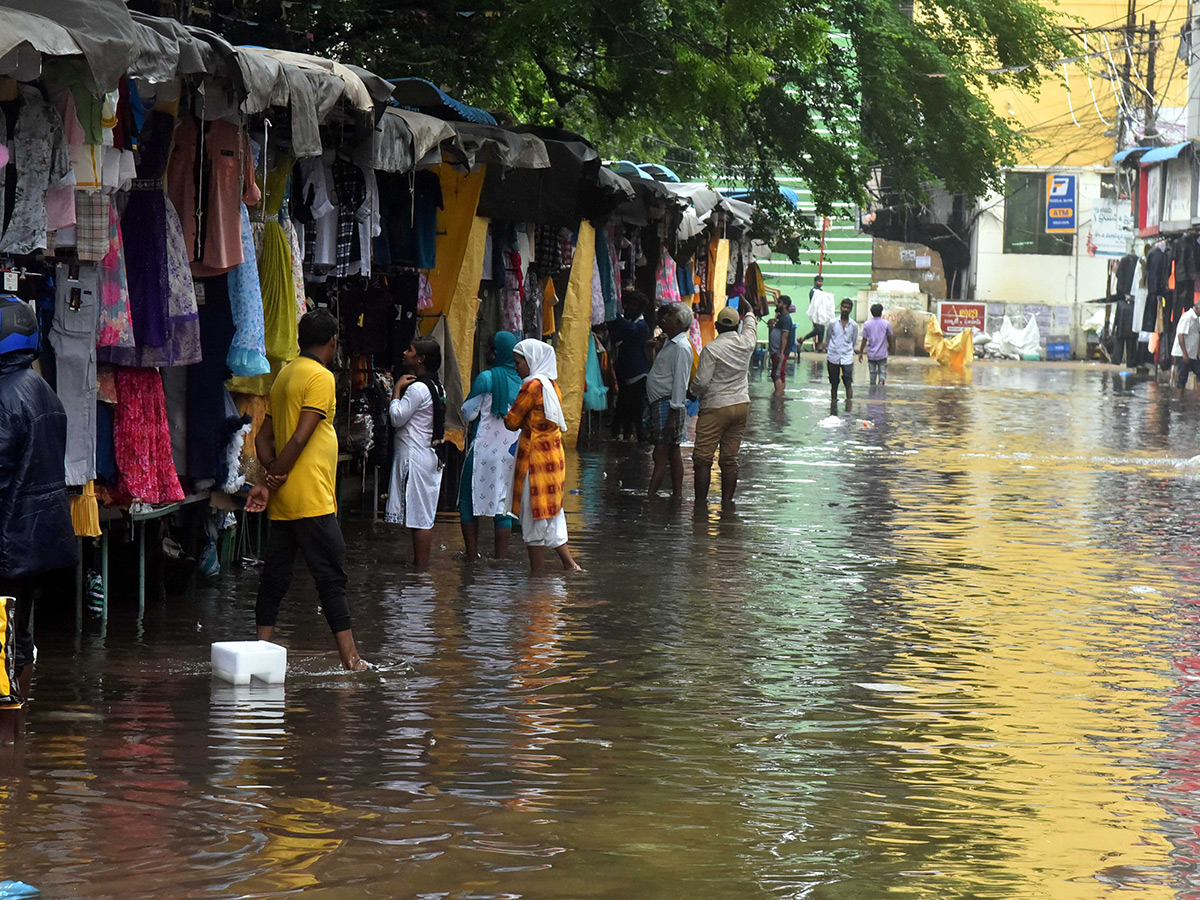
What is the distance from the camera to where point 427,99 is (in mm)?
13008

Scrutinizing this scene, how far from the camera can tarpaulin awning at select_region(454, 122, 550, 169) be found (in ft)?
41.7


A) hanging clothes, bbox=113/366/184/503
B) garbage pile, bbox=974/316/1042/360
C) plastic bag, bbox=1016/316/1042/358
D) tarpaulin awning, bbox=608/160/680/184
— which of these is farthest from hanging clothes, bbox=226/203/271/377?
plastic bag, bbox=1016/316/1042/358

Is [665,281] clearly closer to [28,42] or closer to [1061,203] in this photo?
[28,42]

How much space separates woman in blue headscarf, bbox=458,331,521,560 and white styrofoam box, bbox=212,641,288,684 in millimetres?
4188

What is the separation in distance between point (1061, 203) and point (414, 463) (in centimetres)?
4972

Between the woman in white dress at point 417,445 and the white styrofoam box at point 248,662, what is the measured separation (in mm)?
3678

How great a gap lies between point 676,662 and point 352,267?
4.40 meters

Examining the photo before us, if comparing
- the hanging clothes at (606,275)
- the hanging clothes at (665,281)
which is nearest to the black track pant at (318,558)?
the hanging clothes at (606,275)

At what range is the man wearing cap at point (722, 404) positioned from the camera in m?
15.7

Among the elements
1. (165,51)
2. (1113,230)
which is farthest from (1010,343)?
(165,51)

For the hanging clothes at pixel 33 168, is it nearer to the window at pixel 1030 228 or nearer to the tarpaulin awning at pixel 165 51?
the tarpaulin awning at pixel 165 51

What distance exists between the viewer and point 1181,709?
302 inches

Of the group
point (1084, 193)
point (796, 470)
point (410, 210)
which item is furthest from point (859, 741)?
point (1084, 193)

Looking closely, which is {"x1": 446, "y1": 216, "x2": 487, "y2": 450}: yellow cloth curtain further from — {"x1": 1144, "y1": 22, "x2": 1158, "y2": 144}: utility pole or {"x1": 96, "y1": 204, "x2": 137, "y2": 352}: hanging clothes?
{"x1": 1144, "y1": 22, "x2": 1158, "y2": 144}: utility pole
